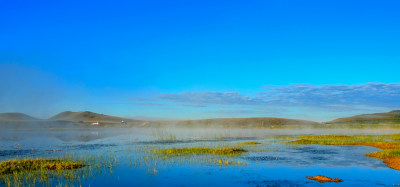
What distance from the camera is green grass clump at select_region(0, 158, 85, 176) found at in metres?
22.6

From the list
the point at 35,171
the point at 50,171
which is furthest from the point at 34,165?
the point at 50,171

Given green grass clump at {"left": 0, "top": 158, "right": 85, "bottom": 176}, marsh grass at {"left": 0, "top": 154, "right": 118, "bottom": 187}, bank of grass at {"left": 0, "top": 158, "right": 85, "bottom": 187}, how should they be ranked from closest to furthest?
marsh grass at {"left": 0, "top": 154, "right": 118, "bottom": 187}, bank of grass at {"left": 0, "top": 158, "right": 85, "bottom": 187}, green grass clump at {"left": 0, "top": 158, "right": 85, "bottom": 176}

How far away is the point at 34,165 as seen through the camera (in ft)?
79.6

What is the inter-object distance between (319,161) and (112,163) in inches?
735

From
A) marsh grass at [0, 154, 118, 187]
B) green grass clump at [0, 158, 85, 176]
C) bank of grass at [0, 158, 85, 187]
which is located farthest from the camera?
green grass clump at [0, 158, 85, 176]

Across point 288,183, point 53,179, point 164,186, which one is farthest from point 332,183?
point 53,179

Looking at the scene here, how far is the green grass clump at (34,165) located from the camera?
2264 cm

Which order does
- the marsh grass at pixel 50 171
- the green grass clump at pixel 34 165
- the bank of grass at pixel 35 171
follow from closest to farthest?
the marsh grass at pixel 50 171, the bank of grass at pixel 35 171, the green grass clump at pixel 34 165

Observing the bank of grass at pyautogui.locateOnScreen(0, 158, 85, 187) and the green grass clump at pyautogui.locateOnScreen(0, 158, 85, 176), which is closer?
the bank of grass at pyautogui.locateOnScreen(0, 158, 85, 187)

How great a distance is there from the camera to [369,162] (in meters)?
27.7

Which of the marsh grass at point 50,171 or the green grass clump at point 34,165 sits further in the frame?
the green grass clump at point 34,165

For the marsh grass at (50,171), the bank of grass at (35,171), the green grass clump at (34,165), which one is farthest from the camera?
the green grass clump at (34,165)

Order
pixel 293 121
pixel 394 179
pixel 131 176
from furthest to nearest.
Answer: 1. pixel 293 121
2. pixel 131 176
3. pixel 394 179

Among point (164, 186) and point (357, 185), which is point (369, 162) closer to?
point (357, 185)
